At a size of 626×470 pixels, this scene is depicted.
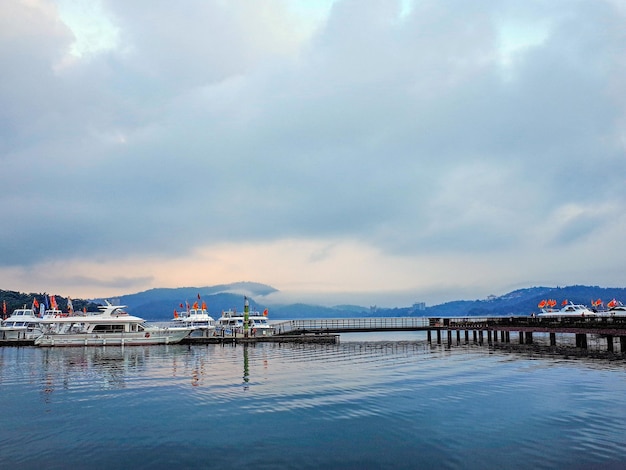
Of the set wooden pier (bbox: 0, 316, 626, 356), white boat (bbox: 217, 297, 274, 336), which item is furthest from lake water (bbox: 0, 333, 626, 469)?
white boat (bbox: 217, 297, 274, 336)

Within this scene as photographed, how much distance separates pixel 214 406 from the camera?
2597cm

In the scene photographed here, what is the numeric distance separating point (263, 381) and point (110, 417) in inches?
519

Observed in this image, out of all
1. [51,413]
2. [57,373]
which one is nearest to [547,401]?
[51,413]

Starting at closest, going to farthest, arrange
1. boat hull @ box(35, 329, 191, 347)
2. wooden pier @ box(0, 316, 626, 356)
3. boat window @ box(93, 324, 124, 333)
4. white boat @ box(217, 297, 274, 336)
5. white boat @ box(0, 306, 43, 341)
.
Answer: wooden pier @ box(0, 316, 626, 356)
boat hull @ box(35, 329, 191, 347)
boat window @ box(93, 324, 124, 333)
white boat @ box(0, 306, 43, 341)
white boat @ box(217, 297, 274, 336)

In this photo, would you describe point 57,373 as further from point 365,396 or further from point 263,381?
point 365,396

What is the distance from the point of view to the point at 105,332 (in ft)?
224

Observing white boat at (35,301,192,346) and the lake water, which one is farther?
white boat at (35,301,192,346)

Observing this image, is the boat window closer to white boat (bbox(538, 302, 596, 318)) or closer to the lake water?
the lake water

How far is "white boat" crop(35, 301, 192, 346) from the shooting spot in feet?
221

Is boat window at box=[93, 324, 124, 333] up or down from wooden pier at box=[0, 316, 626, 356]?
up

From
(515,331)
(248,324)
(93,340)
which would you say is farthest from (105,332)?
(515,331)

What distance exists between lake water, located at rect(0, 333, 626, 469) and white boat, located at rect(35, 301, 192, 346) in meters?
24.4

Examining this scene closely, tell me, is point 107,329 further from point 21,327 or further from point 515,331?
point 515,331

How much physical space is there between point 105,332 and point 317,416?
181ft
